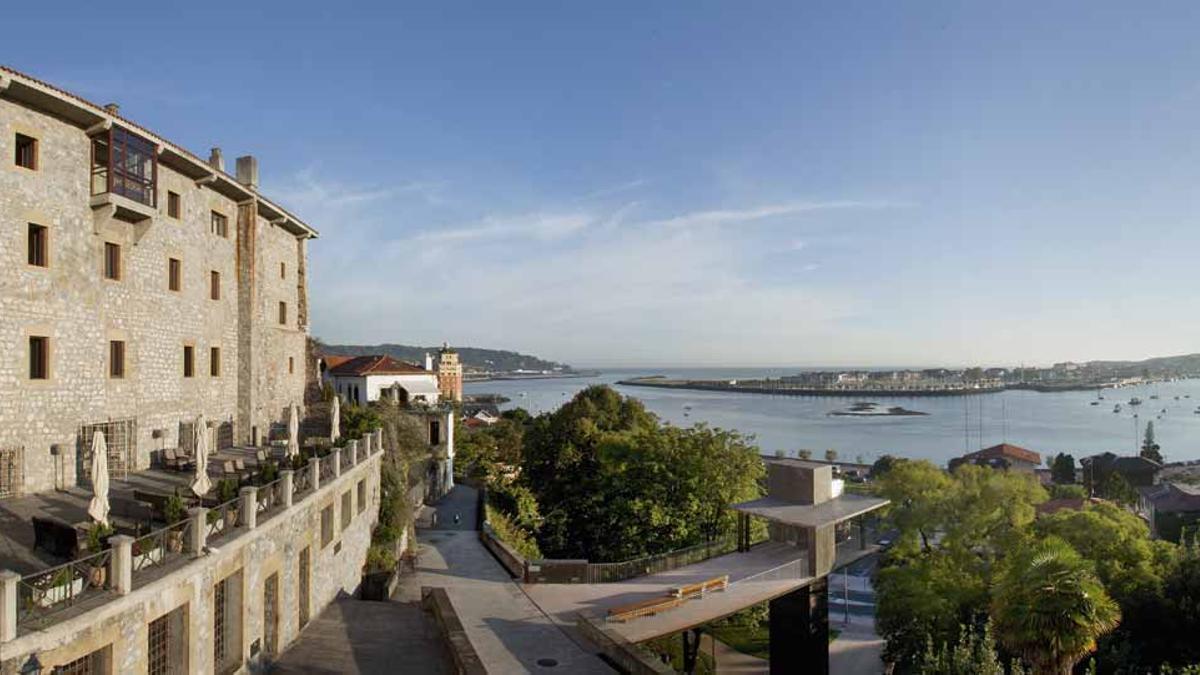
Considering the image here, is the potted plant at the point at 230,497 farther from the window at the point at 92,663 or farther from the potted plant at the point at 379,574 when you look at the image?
the potted plant at the point at 379,574

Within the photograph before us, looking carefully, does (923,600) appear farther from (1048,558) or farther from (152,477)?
(152,477)

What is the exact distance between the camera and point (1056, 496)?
53219 millimetres

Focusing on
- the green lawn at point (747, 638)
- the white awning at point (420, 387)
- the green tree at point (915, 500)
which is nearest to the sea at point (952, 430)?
the white awning at point (420, 387)

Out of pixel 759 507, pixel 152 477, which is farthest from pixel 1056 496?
pixel 152 477

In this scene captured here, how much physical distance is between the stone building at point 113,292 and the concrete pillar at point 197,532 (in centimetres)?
786

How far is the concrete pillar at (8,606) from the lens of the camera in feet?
25.5

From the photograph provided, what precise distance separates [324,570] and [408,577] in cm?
518

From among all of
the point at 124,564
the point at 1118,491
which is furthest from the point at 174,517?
the point at 1118,491

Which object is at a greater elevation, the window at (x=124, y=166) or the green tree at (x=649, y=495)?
the window at (x=124, y=166)

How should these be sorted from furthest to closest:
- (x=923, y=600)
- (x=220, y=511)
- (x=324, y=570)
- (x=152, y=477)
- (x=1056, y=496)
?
(x=1056, y=496)
(x=923, y=600)
(x=152, y=477)
(x=324, y=570)
(x=220, y=511)

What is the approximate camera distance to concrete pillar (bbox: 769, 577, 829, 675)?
2053cm

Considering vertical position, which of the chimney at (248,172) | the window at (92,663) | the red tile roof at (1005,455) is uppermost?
the chimney at (248,172)

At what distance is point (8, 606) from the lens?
309 inches

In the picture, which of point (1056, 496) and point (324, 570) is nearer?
point (324, 570)
